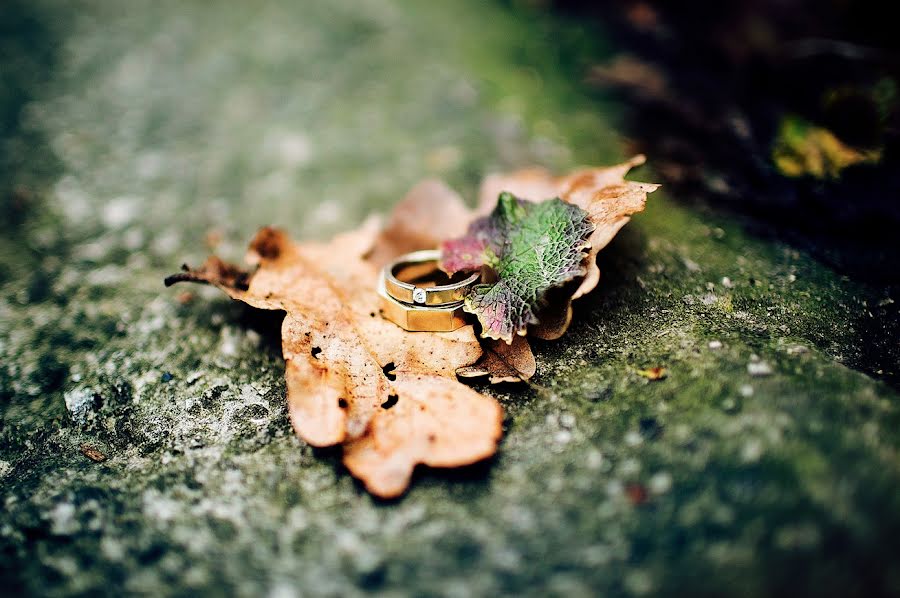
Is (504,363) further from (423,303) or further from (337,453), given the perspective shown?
(337,453)

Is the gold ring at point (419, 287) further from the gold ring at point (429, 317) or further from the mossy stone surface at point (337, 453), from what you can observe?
the mossy stone surface at point (337, 453)

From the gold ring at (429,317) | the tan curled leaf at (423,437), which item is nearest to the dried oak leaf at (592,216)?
the gold ring at (429,317)

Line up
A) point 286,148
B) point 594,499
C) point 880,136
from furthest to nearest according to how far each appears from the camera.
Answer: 1. point 286,148
2. point 880,136
3. point 594,499

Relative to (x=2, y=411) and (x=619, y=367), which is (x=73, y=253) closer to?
(x=2, y=411)

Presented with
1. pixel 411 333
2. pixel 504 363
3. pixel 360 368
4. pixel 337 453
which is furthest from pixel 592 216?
pixel 337 453

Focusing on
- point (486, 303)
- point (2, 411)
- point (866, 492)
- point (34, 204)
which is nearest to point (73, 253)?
point (34, 204)

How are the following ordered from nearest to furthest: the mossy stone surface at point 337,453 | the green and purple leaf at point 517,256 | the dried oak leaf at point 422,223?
the mossy stone surface at point 337,453 → the green and purple leaf at point 517,256 → the dried oak leaf at point 422,223

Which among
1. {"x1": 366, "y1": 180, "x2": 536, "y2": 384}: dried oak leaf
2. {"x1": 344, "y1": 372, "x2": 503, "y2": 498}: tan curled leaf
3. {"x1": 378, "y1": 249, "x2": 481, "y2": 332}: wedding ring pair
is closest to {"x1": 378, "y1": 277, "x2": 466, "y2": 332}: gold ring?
{"x1": 378, "y1": 249, "x2": 481, "y2": 332}: wedding ring pair
